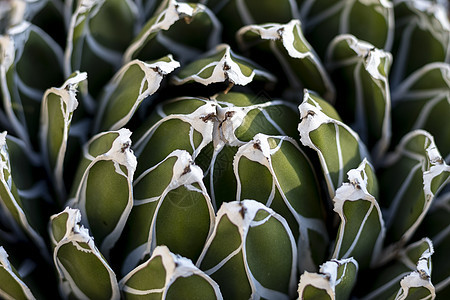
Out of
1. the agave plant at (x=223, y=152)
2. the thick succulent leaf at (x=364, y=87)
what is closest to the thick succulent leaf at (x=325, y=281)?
the agave plant at (x=223, y=152)

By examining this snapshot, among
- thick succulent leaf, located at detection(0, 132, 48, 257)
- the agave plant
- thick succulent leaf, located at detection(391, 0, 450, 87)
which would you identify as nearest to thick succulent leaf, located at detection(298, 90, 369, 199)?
the agave plant

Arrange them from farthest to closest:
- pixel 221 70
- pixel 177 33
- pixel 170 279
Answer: pixel 177 33
pixel 221 70
pixel 170 279

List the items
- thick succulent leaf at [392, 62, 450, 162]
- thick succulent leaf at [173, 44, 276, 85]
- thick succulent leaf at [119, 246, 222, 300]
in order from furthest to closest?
thick succulent leaf at [392, 62, 450, 162] < thick succulent leaf at [173, 44, 276, 85] < thick succulent leaf at [119, 246, 222, 300]

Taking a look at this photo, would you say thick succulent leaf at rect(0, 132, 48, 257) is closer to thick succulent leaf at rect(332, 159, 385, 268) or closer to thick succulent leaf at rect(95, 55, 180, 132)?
thick succulent leaf at rect(95, 55, 180, 132)

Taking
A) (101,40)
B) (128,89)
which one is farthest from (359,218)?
(101,40)

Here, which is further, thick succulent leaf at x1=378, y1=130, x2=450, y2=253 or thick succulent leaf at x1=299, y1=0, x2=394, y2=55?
thick succulent leaf at x1=299, y1=0, x2=394, y2=55

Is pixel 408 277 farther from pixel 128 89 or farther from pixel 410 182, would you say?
pixel 128 89
